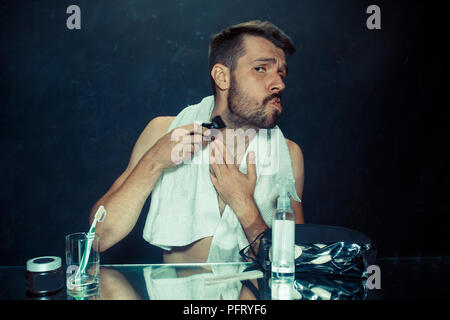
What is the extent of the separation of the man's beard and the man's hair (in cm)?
6

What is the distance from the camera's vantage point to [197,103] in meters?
1.12

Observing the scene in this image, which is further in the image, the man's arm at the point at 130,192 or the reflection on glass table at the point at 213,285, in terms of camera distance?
the man's arm at the point at 130,192

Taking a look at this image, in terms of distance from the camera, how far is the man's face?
109 cm

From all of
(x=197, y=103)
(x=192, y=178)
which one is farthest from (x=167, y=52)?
(x=192, y=178)

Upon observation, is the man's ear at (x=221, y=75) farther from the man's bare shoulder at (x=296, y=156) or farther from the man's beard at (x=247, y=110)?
the man's bare shoulder at (x=296, y=156)

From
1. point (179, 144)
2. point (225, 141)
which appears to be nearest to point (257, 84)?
point (225, 141)

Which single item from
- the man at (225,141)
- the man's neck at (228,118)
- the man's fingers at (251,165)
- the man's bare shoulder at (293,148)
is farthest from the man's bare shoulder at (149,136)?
the man's bare shoulder at (293,148)

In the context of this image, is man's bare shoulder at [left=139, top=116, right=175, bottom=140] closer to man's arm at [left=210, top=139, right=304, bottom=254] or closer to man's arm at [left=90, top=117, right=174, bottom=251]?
man's arm at [left=90, top=117, right=174, bottom=251]

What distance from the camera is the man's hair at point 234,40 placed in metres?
1.10

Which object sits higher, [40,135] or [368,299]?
[40,135]

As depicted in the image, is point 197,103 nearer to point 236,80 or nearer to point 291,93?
point 236,80
